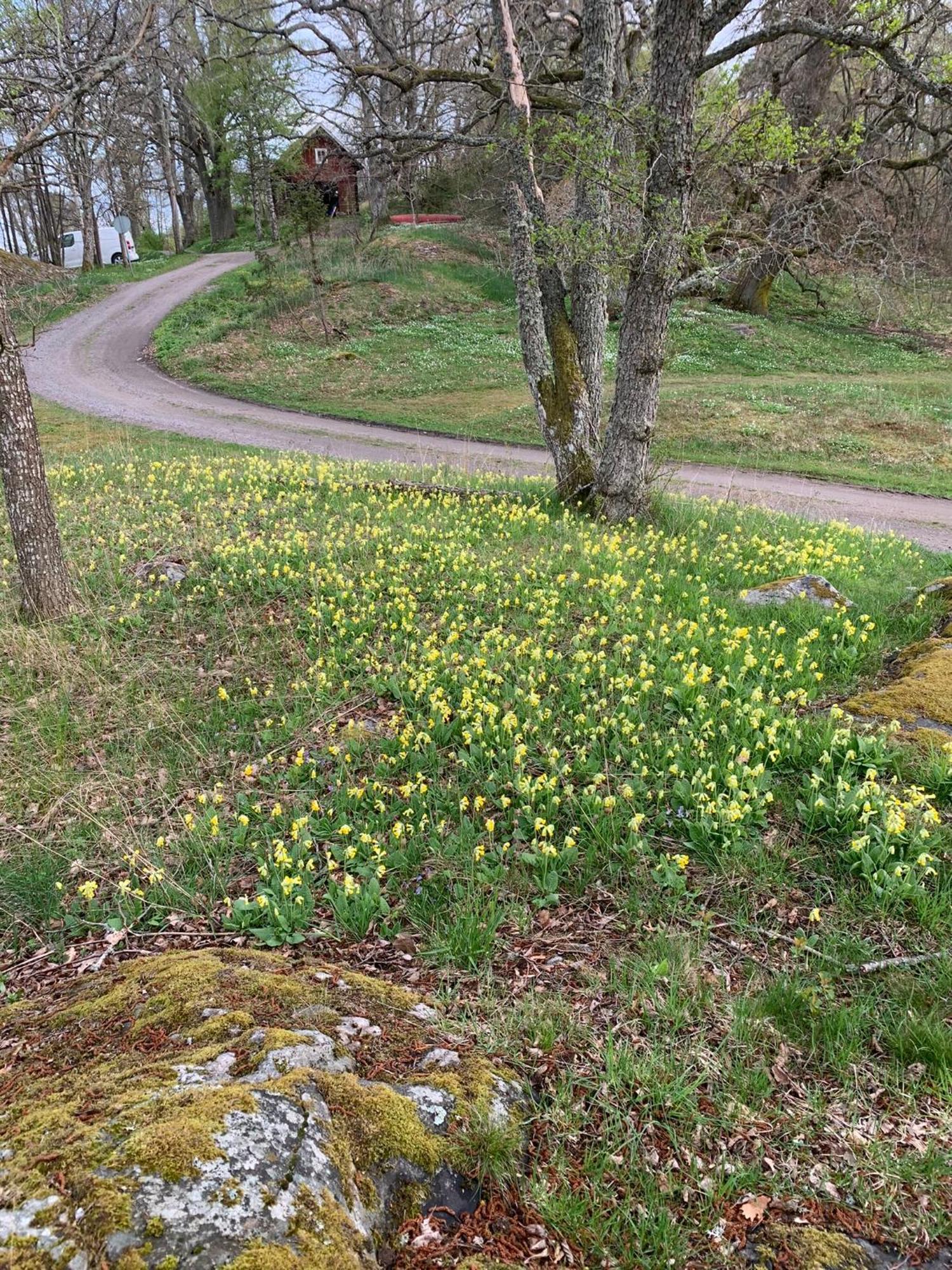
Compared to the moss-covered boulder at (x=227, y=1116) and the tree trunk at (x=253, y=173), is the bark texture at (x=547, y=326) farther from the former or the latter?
the tree trunk at (x=253, y=173)

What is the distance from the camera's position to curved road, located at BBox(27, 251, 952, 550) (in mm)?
13016

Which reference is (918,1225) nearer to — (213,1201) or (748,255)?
(213,1201)

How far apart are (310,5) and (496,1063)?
11763mm

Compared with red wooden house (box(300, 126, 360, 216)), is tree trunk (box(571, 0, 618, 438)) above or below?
below

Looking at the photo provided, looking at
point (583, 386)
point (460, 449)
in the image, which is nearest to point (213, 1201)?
point (583, 386)

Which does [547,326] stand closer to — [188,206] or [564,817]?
[564,817]

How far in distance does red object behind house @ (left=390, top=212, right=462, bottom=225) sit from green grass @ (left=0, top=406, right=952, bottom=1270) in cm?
3520

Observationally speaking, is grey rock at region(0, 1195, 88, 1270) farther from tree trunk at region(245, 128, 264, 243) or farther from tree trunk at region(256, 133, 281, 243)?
tree trunk at region(245, 128, 264, 243)

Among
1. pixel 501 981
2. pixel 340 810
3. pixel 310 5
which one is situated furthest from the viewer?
pixel 310 5

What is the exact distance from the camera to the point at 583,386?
9.97 meters

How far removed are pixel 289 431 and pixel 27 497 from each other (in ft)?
41.3

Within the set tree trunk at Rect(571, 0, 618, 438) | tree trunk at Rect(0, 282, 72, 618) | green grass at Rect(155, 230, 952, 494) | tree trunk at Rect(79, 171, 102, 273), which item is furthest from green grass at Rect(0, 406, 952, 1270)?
tree trunk at Rect(79, 171, 102, 273)

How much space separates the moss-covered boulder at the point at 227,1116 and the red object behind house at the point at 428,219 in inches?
1580

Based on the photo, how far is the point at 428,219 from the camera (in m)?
39.0
